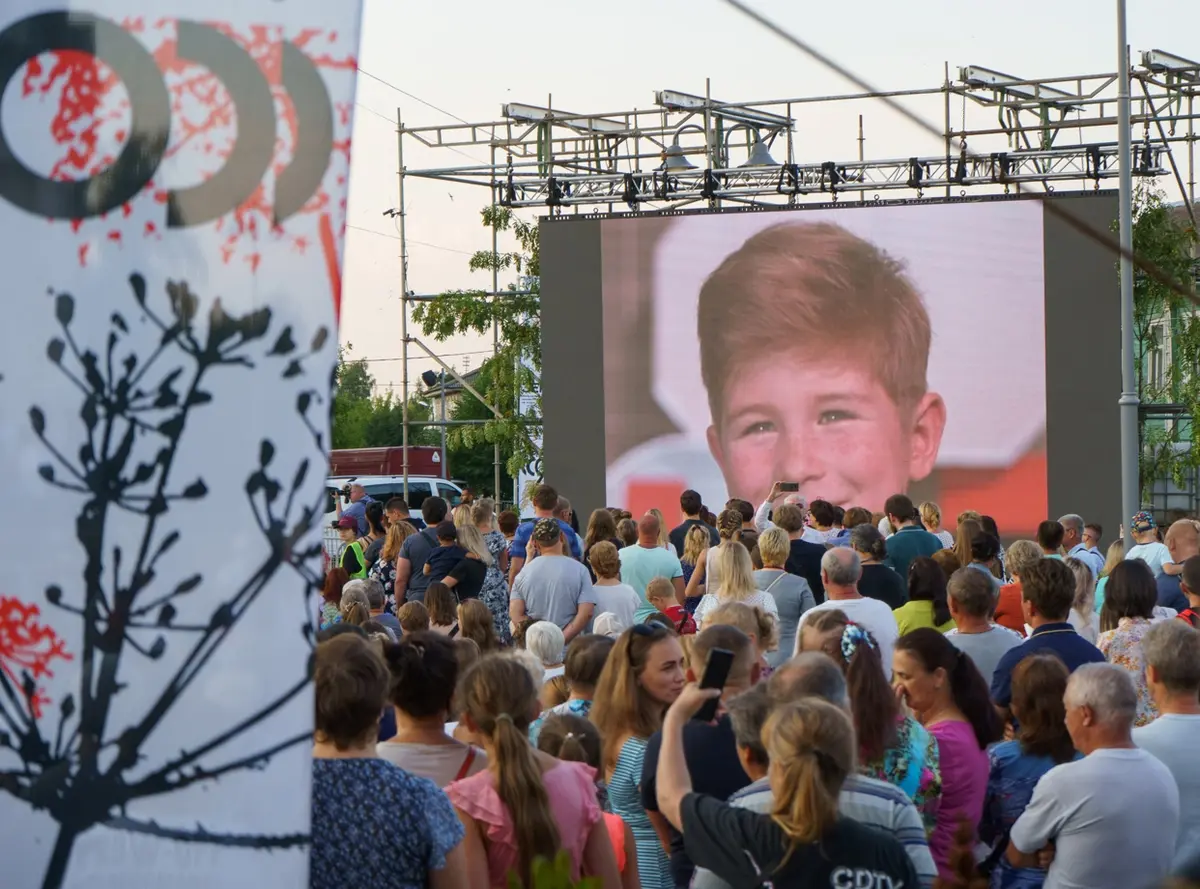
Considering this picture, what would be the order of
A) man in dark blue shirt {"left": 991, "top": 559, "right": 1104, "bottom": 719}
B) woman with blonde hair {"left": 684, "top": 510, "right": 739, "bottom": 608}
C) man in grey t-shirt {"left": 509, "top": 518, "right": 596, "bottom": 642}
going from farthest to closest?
woman with blonde hair {"left": 684, "top": 510, "right": 739, "bottom": 608}, man in grey t-shirt {"left": 509, "top": 518, "right": 596, "bottom": 642}, man in dark blue shirt {"left": 991, "top": 559, "right": 1104, "bottom": 719}

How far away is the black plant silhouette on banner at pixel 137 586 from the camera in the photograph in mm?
2129

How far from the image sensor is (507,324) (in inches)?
867

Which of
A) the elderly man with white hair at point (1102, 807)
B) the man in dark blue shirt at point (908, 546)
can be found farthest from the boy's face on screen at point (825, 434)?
the elderly man with white hair at point (1102, 807)

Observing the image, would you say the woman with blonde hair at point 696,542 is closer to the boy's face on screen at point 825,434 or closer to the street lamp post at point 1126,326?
the street lamp post at point 1126,326

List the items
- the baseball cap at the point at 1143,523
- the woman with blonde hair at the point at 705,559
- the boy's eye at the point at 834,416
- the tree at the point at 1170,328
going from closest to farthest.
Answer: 1. the woman with blonde hair at the point at 705,559
2. the baseball cap at the point at 1143,523
3. the boy's eye at the point at 834,416
4. the tree at the point at 1170,328

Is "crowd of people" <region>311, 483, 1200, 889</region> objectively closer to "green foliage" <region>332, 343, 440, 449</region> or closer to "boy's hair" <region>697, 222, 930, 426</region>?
"boy's hair" <region>697, 222, 930, 426</region>

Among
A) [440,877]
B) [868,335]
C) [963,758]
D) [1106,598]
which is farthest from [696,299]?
[440,877]

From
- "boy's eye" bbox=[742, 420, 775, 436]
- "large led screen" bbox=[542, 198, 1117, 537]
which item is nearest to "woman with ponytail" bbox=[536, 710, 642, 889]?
"large led screen" bbox=[542, 198, 1117, 537]

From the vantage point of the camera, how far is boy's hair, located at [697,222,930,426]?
16641mm

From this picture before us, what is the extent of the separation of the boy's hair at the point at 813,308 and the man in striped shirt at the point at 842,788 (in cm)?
1369

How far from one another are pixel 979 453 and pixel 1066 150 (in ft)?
11.8

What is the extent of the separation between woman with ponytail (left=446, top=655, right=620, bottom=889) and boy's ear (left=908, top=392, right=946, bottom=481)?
539 inches

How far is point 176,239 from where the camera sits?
7.10 feet

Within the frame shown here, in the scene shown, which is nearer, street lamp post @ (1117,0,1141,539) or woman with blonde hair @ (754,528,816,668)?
woman with blonde hair @ (754,528,816,668)
